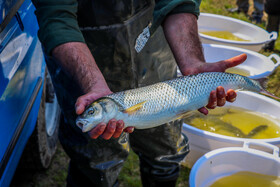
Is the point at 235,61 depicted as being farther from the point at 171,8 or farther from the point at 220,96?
the point at 171,8

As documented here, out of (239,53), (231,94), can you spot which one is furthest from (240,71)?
(231,94)

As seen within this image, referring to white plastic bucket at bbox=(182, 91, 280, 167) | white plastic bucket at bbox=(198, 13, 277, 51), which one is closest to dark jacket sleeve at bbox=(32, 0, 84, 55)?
white plastic bucket at bbox=(182, 91, 280, 167)

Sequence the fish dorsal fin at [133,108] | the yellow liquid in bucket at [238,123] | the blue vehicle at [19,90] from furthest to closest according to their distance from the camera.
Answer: the yellow liquid in bucket at [238,123], the blue vehicle at [19,90], the fish dorsal fin at [133,108]

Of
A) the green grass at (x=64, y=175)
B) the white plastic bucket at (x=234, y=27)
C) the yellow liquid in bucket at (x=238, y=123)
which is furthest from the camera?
the white plastic bucket at (x=234, y=27)

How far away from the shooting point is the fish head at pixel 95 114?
5.50ft

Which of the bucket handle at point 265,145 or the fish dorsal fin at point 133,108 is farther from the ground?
the fish dorsal fin at point 133,108

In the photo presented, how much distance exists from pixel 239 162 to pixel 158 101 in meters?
1.41

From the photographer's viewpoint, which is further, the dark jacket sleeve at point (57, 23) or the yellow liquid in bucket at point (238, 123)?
the yellow liquid in bucket at point (238, 123)

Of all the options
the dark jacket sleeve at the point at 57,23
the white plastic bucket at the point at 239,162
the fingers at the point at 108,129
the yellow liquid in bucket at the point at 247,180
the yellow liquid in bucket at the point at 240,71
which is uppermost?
the dark jacket sleeve at the point at 57,23

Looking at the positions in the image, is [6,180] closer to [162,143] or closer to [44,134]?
[44,134]

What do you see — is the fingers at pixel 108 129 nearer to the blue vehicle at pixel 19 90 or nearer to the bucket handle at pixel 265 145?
the blue vehicle at pixel 19 90

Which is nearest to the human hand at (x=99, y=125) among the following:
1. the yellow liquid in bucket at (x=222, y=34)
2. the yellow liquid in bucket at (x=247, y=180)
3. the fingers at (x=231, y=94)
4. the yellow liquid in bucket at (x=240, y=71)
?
the fingers at (x=231, y=94)

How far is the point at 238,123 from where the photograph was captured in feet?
12.7

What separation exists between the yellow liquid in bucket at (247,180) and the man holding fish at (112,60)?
73 cm
